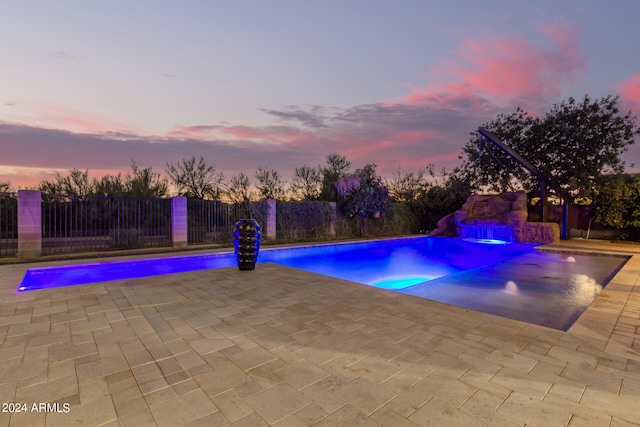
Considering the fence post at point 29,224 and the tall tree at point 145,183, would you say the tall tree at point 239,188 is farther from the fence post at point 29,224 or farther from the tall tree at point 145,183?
A: the fence post at point 29,224

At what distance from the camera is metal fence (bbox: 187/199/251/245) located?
10367 mm

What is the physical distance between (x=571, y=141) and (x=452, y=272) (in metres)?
10.5

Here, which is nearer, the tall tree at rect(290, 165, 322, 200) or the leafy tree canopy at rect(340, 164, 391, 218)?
the leafy tree canopy at rect(340, 164, 391, 218)

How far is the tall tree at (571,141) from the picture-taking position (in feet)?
40.3

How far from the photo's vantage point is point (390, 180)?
61.8 feet

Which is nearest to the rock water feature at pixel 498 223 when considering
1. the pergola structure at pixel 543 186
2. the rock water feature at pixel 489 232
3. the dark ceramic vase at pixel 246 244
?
the rock water feature at pixel 489 232

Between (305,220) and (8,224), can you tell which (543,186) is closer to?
(305,220)

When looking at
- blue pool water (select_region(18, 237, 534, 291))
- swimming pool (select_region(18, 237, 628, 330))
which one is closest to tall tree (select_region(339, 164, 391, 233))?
blue pool water (select_region(18, 237, 534, 291))

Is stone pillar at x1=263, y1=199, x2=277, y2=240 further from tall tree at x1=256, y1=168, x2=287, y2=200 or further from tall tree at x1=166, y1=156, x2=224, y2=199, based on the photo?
tall tree at x1=166, y1=156, x2=224, y2=199

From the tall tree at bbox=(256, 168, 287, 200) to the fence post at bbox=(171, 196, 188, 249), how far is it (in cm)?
591

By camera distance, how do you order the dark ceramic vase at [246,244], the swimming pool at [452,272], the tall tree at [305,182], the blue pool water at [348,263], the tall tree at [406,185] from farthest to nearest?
1. the tall tree at [406,185]
2. the tall tree at [305,182]
3. the blue pool water at [348,263]
4. the dark ceramic vase at [246,244]
5. the swimming pool at [452,272]

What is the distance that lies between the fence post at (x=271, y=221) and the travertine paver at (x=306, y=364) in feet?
26.3

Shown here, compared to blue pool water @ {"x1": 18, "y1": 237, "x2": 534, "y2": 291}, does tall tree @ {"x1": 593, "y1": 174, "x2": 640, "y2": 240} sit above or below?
above

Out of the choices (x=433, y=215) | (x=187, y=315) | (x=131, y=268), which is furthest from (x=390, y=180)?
(x=187, y=315)
